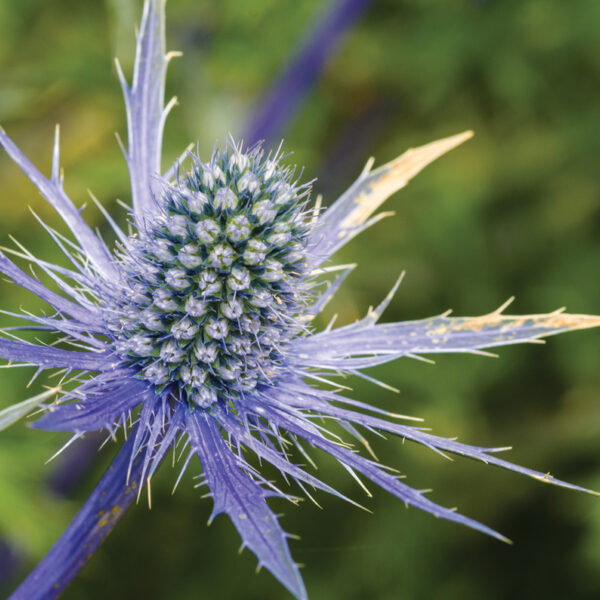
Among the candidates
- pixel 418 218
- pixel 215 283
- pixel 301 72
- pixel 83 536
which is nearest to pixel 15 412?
pixel 83 536

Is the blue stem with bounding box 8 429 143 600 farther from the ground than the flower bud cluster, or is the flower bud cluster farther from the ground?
the flower bud cluster

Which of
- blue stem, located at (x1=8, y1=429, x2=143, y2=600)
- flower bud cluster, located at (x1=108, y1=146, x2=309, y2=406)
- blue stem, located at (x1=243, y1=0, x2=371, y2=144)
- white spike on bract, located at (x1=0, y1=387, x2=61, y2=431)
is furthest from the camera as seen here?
blue stem, located at (x1=243, y1=0, x2=371, y2=144)

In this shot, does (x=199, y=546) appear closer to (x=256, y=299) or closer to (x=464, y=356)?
(x=464, y=356)

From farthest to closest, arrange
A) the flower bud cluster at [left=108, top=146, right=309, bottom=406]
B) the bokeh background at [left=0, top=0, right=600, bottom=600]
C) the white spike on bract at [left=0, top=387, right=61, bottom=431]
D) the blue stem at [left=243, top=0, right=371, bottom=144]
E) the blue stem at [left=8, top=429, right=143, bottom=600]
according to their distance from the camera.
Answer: the bokeh background at [left=0, top=0, right=600, bottom=600] → the blue stem at [left=243, top=0, right=371, bottom=144] → the flower bud cluster at [left=108, top=146, right=309, bottom=406] → the blue stem at [left=8, top=429, right=143, bottom=600] → the white spike on bract at [left=0, top=387, right=61, bottom=431]

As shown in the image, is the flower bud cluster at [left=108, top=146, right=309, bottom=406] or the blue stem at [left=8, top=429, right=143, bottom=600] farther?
the flower bud cluster at [left=108, top=146, right=309, bottom=406]

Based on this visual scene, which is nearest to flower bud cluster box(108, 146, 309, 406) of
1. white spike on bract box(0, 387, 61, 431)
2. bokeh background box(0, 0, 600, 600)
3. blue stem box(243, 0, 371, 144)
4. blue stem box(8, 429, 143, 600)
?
blue stem box(8, 429, 143, 600)

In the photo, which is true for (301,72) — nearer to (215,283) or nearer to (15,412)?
(215,283)

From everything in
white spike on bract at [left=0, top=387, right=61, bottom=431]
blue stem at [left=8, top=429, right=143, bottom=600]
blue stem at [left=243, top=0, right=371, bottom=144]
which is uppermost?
blue stem at [left=243, top=0, right=371, bottom=144]

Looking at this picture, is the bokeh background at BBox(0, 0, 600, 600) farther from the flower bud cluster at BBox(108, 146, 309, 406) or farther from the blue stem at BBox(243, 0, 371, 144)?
the flower bud cluster at BBox(108, 146, 309, 406)
